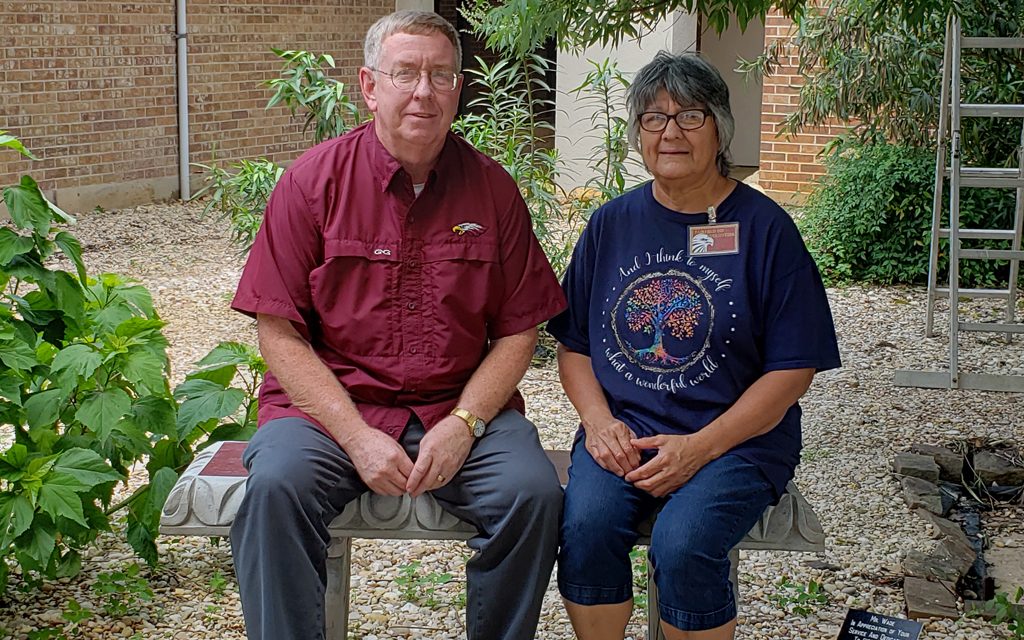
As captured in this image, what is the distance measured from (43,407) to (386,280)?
110 cm

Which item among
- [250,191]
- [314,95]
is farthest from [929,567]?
[250,191]

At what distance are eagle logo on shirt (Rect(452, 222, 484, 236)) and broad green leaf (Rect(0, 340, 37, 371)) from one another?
3.76 feet

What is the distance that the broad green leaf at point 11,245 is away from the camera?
3184mm

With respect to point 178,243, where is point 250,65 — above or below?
above

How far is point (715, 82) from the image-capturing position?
295 centimetres

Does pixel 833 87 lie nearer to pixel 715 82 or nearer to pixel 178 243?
pixel 178 243

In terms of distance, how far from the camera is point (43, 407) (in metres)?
3.34

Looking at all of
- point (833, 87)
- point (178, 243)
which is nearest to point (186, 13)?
point (178, 243)

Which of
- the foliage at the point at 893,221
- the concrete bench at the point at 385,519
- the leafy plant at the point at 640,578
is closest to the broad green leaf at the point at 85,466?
the concrete bench at the point at 385,519

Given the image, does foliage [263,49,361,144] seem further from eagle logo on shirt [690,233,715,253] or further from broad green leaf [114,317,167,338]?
eagle logo on shirt [690,233,715,253]

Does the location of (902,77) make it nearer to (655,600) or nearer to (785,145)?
(785,145)

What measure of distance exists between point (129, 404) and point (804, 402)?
3649 millimetres

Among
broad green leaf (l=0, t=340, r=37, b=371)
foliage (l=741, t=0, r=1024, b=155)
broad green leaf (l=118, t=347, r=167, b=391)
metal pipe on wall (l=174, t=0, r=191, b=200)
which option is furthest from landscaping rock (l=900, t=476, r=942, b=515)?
metal pipe on wall (l=174, t=0, r=191, b=200)

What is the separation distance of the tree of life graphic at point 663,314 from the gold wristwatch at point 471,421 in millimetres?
405
